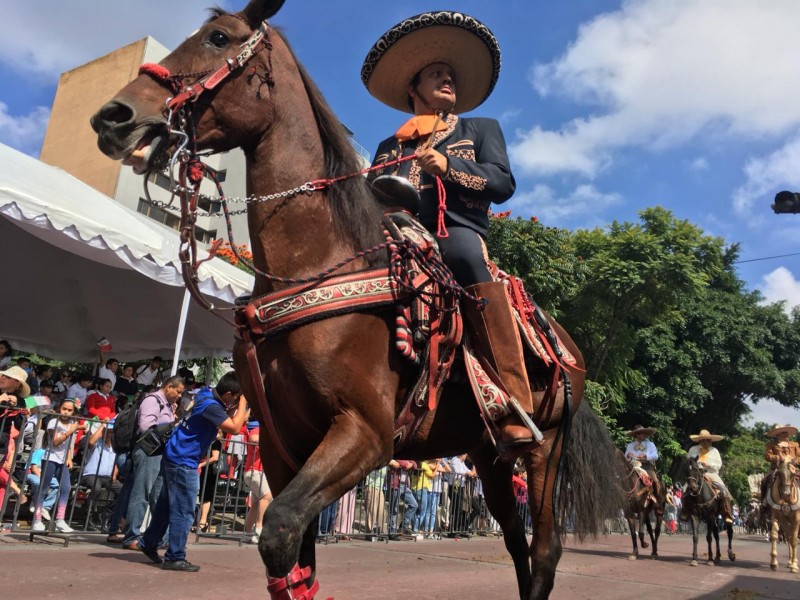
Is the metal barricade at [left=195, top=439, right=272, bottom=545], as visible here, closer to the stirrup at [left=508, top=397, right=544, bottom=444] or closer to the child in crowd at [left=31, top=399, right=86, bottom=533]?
the child in crowd at [left=31, top=399, right=86, bottom=533]

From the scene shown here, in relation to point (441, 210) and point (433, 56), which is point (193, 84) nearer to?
point (441, 210)

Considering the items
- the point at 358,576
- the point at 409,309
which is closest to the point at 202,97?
the point at 409,309

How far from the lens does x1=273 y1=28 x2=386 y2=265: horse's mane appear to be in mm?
2906

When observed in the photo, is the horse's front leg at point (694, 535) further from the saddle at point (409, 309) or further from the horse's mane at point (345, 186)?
the horse's mane at point (345, 186)

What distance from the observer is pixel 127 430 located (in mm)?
7680

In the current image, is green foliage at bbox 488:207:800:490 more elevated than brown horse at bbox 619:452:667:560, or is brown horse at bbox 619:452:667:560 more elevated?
green foliage at bbox 488:207:800:490

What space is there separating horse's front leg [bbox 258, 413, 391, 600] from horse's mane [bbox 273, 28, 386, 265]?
83 centimetres

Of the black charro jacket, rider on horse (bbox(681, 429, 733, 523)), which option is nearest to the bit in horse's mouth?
the black charro jacket

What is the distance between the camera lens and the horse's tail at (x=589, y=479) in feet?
13.9

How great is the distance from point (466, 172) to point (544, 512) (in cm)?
194

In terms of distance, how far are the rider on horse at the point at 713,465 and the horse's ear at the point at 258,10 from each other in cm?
1444

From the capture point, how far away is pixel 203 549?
7.72 metres

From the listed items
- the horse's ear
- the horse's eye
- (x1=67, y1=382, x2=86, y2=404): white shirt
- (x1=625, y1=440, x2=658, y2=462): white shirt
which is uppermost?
the horse's ear

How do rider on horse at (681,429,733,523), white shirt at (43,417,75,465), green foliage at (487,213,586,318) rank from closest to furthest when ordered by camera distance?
white shirt at (43,417,75,465), rider on horse at (681,429,733,523), green foliage at (487,213,586,318)
